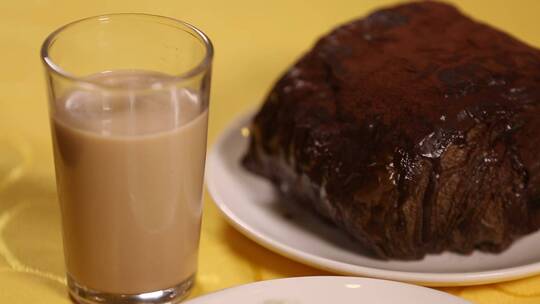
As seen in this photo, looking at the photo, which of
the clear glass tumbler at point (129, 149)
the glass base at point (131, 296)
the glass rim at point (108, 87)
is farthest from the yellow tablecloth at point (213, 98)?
the glass rim at point (108, 87)

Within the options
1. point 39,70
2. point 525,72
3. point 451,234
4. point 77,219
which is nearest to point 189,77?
point 77,219

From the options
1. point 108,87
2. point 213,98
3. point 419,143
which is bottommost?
point 213,98

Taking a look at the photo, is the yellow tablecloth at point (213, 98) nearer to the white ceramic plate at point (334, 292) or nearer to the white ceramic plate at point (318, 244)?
the white ceramic plate at point (318, 244)

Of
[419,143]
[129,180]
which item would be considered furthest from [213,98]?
[129,180]

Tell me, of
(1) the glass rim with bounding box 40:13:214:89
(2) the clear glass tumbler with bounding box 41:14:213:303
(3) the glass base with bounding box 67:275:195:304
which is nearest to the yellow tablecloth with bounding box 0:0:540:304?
(3) the glass base with bounding box 67:275:195:304

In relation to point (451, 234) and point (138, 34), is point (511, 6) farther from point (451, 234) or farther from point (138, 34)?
point (138, 34)

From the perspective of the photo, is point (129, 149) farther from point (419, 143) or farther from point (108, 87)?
point (419, 143)

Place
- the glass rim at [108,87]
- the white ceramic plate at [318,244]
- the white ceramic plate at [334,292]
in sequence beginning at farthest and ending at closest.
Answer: the white ceramic plate at [318,244] < the white ceramic plate at [334,292] < the glass rim at [108,87]
